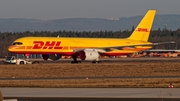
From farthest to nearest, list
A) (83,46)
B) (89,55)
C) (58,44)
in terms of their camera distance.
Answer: (83,46) < (89,55) < (58,44)

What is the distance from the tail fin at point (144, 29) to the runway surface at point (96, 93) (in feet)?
185

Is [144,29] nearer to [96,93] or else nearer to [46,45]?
[46,45]

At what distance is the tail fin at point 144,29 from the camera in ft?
298

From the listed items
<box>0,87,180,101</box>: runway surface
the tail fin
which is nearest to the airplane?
the tail fin

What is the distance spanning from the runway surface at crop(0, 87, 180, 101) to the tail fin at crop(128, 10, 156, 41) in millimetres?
56488

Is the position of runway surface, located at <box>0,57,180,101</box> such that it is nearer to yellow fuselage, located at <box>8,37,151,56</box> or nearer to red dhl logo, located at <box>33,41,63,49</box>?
red dhl logo, located at <box>33,41,63,49</box>

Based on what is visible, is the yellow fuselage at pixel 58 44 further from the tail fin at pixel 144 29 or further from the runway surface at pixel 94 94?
the runway surface at pixel 94 94

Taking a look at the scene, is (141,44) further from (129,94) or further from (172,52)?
(172,52)

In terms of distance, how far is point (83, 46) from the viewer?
83.1 m

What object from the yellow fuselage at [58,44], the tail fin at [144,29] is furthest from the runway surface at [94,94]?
the tail fin at [144,29]

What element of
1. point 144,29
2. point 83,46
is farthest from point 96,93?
point 144,29

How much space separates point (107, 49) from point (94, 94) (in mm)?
54095

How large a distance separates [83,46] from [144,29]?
41.6 feet

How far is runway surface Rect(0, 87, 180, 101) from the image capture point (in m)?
29.3
